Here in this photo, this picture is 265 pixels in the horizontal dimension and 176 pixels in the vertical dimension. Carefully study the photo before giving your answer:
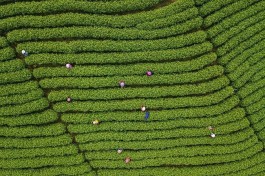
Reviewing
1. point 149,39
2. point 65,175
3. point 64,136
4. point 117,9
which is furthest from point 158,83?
point 65,175

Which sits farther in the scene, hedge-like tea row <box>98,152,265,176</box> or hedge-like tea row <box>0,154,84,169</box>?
hedge-like tea row <box>98,152,265,176</box>

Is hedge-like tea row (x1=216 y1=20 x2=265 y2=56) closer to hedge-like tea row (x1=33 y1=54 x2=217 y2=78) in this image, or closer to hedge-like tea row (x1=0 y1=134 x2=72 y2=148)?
hedge-like tea row (x1=33 y1=54 x2=217 y2=78)

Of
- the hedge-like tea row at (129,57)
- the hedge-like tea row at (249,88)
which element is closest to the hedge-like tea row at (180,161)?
the hedge-like tea row at (249,88)

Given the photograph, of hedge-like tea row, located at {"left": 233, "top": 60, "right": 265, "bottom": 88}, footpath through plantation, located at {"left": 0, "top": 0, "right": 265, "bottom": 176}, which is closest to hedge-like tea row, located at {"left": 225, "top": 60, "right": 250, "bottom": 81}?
footpath through plantation, located at {"left": 0, "top": 0, "right": 265, "bottom": 176}

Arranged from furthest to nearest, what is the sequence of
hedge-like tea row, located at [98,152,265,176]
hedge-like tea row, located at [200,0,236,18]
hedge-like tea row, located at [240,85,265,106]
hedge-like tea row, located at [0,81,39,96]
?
hedge-like tea row, located at [240,85,265,106] < hedge-like tea row, located at [98,152,265,176] < hedge-like tea row, located at [200,0,236,18] < hedge-like tea row, located at [0,81,39,96]

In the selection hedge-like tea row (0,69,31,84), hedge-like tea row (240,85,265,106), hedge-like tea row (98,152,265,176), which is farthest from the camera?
hedge-like tea row (240,85,265,106)

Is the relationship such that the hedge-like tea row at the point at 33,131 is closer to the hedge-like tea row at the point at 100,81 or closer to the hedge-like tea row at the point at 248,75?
the hedge-like tea row at the point at 100,81
